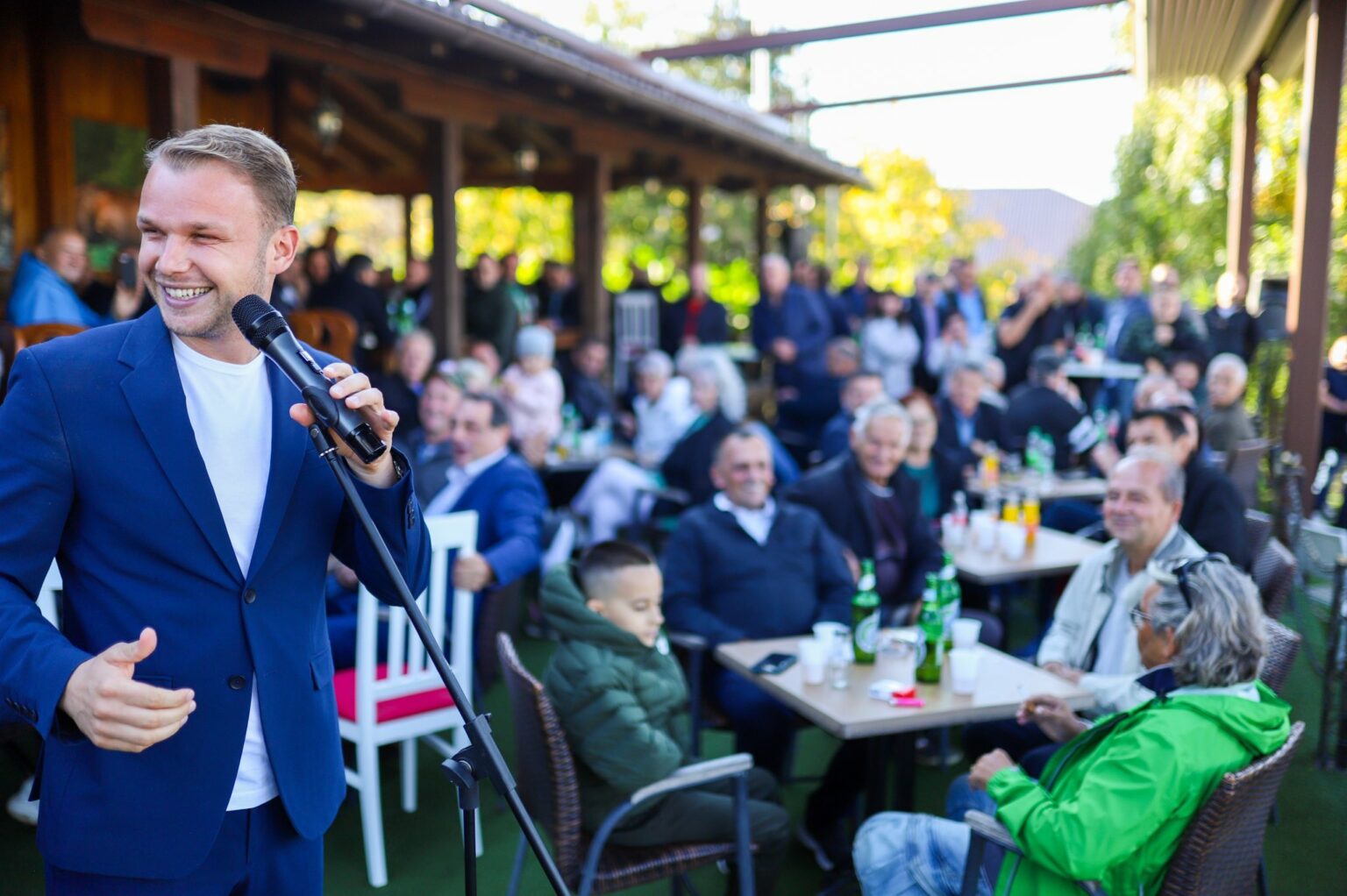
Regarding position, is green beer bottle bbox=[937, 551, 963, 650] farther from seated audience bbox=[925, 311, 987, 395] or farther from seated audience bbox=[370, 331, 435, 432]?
seated audience bbox=[925, 311, 987, 395]

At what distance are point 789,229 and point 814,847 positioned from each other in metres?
13.3

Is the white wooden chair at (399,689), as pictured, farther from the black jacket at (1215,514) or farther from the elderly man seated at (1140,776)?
the black jacket at (1215,514)

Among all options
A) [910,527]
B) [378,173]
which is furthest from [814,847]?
[378,173]

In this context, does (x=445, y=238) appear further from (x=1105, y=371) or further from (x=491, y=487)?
(x=1105, y=371)

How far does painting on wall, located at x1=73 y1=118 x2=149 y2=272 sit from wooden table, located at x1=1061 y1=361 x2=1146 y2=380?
22.4 ft

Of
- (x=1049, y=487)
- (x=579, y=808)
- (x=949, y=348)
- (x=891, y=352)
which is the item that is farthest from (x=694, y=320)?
(x=579, y=808)

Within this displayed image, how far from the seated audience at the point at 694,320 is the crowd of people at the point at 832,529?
67cm

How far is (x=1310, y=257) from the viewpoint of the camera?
716 centimetres

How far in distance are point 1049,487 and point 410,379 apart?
3735 mm

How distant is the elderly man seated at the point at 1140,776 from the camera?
216 centimetres

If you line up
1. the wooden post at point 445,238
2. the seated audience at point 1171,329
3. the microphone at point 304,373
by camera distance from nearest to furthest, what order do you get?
the microphone at point 304,373 < the wooden post at point 445,238 < the seated audience at point 1171,329

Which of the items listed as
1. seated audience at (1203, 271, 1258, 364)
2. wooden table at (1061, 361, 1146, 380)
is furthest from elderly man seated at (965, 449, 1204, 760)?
seated audience at (1203, 271, 1258, 364)

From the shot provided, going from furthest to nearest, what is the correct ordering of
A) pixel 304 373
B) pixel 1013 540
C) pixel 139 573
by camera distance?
pixel 1013 540
pixel 139 573
pixel 304 373

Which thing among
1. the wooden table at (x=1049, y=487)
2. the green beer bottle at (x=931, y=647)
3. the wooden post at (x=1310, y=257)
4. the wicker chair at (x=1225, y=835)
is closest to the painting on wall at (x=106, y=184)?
the wooden table at (x=1049, y=487)
